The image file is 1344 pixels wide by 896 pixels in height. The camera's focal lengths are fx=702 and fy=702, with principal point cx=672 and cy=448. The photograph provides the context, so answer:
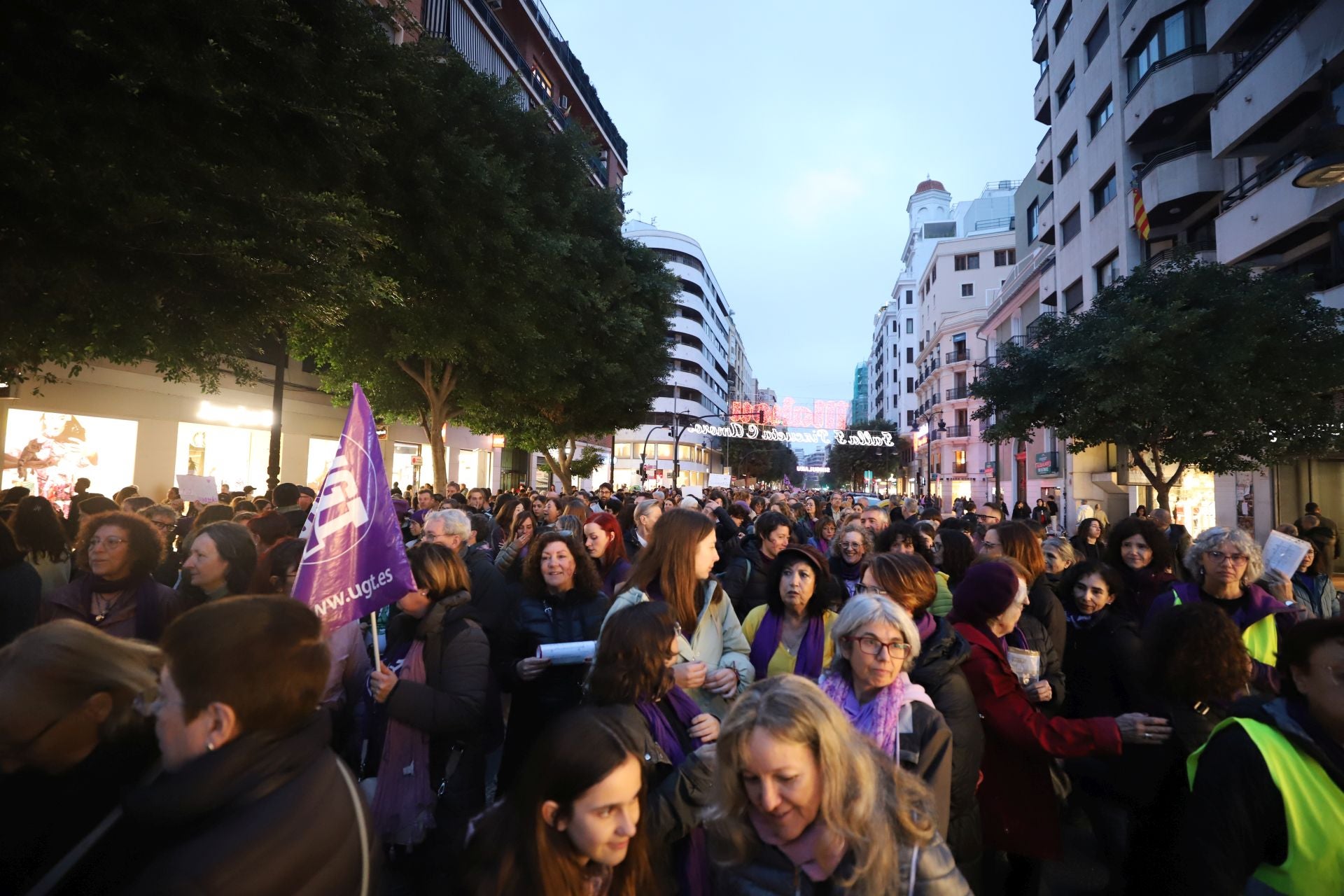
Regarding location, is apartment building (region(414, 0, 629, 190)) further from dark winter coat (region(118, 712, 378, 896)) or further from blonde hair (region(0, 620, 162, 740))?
dark winter coat (region(118, 712, 378, 896))

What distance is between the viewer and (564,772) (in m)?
1.88

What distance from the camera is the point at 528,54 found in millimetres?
29016

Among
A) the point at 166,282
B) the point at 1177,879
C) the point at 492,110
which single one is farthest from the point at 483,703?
the point at 492,110

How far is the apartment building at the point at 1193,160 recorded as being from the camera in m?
15.5

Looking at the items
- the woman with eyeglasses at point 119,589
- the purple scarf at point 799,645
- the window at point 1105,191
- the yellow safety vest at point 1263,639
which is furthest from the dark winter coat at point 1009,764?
the window at point 1105,191

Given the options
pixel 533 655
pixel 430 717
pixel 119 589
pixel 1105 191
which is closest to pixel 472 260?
pixel 119 589

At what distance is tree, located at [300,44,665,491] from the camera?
12617 millimetres

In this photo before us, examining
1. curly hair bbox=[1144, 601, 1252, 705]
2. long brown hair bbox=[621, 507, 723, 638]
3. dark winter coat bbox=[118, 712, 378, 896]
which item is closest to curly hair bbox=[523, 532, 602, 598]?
long brown hair bbox=[621, 507, 723, 638]

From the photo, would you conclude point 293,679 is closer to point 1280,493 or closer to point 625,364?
point 625,364

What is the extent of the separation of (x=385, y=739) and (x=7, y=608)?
7.66 ft

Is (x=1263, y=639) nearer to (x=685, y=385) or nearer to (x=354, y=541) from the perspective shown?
(x=354, y=541)

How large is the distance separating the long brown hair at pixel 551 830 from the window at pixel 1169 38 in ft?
90.0

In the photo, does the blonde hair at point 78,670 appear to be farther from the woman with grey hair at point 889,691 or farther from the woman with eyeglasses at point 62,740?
the woman with grey hair at point 889,691

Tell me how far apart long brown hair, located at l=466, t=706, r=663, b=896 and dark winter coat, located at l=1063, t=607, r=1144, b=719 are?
106 inches
